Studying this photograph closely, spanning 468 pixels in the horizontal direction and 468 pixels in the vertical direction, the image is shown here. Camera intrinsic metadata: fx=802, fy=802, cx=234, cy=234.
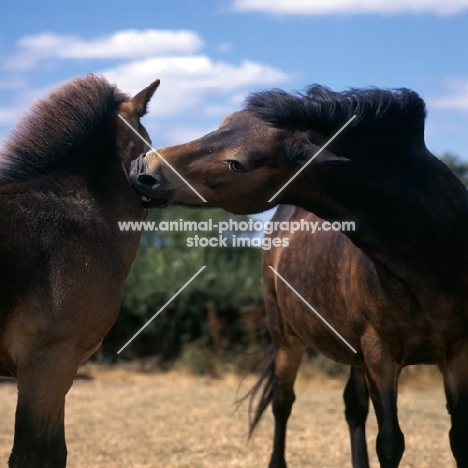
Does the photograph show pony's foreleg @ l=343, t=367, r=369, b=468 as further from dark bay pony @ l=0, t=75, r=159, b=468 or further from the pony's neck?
dark bay pony @ l=0, t=75, r=159, b=468

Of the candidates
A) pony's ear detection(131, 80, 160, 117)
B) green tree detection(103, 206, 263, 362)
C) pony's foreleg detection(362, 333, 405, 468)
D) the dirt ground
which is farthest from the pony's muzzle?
green tree detection(103, 206, 263, 362)

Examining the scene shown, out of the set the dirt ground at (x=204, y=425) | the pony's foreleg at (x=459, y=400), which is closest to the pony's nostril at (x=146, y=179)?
the pony's foreleg at (x=459, y=400)

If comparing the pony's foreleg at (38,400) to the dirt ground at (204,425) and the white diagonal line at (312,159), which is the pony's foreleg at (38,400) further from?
the dirt ground at (204,425)

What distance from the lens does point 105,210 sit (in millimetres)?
4809

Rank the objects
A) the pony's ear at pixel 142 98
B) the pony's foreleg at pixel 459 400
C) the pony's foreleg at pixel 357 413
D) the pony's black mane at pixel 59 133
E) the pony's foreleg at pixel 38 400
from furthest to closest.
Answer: the pony's foreleg at pixel 357 413, the pony's ear at pixel 142 98, the pony's foreleg at pixel 459 400, the pony's black mane at pixel 59 133, the pony's foreleg at pixel 38 400

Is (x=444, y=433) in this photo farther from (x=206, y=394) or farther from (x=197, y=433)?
(x=206, y=394)

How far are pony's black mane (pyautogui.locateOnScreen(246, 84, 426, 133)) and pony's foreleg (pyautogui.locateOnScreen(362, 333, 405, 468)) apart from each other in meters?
1.34

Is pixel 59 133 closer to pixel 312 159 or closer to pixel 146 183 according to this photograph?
pixel 146 183

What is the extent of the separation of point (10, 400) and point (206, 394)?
9.39 feet

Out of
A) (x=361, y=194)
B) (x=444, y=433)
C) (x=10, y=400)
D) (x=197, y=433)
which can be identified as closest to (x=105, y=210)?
(x=361, y=194)

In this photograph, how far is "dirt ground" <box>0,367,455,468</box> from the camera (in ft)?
23.5

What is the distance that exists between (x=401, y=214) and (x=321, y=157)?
→ 24.0 inches

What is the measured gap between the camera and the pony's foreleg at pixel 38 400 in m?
4.21

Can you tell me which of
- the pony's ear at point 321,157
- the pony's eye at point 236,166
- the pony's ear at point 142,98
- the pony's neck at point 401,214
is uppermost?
the pony's ear at point 142,98
